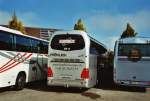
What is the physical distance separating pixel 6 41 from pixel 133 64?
7.11m

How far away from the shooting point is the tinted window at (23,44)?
15.2 m

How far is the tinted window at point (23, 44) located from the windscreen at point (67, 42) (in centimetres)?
156

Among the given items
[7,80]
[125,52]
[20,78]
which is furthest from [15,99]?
[125,52]

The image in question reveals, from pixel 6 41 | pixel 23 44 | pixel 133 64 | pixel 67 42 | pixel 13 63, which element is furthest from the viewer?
pixel 133 64

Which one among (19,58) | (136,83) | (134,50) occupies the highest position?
(134,50)

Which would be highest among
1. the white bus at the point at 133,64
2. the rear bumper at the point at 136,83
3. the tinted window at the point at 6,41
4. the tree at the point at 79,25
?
the tree at the point at 79,25

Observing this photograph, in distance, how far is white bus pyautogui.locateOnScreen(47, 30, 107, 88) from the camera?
14977mm

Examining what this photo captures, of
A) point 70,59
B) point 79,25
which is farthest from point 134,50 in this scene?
point 79,25

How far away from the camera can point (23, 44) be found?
51.9ft

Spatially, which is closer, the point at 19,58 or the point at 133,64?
the point at 19,58

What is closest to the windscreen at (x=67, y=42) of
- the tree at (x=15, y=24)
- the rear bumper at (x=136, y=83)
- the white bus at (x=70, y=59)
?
the white bus at (x=70, y=59)

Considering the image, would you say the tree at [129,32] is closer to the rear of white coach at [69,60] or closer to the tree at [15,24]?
the tree at [15,24]

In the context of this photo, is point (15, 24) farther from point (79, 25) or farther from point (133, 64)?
point (133, 64)

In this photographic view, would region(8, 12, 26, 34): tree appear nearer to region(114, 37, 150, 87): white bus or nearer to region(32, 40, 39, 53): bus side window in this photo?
region(32, 40, 39, 53): bus side window
